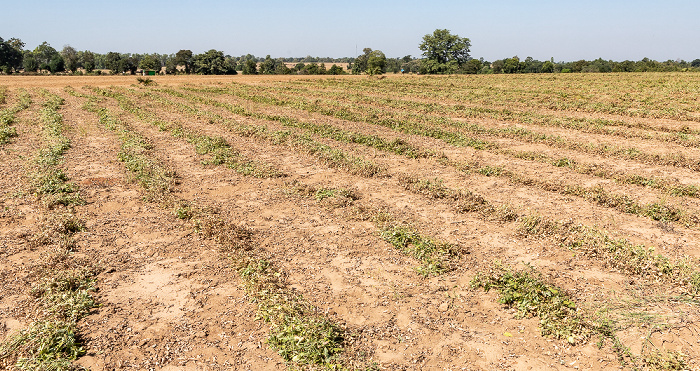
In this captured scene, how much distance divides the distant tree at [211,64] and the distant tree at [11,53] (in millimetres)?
45455

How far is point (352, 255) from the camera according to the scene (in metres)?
8.70

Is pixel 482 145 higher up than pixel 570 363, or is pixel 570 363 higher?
pixel 482 145

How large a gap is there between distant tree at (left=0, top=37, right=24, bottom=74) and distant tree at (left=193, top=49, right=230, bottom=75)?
4546 cm

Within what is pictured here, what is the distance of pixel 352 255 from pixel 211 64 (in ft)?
313

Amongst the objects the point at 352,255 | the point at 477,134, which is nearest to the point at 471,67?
the point at 477,134

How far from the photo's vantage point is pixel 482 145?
17859 mm

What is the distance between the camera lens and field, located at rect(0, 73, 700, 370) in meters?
5.99

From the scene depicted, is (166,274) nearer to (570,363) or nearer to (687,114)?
(570,363)

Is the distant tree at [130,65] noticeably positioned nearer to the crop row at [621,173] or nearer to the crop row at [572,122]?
the crop row at [572,122]

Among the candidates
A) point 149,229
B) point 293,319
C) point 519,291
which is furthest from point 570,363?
point 149,229

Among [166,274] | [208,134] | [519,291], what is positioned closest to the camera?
[519,291]

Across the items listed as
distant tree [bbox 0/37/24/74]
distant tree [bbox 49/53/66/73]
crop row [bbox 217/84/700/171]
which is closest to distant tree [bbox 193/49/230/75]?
distant tree [bbox 49/53/66/73]

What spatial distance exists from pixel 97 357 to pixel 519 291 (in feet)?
21.4

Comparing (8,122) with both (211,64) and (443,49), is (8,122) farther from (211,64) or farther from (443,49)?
(443,49)
